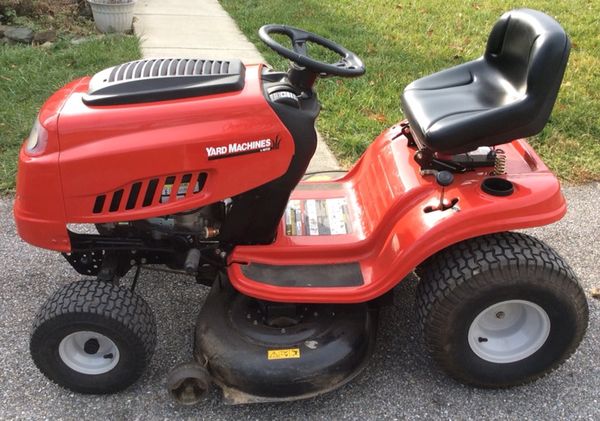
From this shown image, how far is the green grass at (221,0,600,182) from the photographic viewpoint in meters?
4.25

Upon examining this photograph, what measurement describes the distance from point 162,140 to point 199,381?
0.82 meters

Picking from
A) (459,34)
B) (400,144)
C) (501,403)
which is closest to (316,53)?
(459,34)

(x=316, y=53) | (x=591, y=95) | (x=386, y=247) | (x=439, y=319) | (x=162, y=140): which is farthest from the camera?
(x=316, y=53)

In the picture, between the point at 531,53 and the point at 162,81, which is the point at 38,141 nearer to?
the point at 162,81

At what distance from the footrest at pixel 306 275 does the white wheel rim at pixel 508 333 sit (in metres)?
0.47

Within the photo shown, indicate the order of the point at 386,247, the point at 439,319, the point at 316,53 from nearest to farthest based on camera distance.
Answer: the point at 439,319 < the point at 386,247 < the point at 316,53

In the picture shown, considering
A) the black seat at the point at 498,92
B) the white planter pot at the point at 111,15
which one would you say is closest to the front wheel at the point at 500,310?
Answer: the black seat at the point at 498,92

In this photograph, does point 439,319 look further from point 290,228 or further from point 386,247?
point 290,228

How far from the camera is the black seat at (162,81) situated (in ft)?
6.77

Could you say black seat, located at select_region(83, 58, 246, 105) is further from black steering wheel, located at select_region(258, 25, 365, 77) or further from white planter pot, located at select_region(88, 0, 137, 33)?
white planter pot, located at select_region(88, 0, 137, 33)

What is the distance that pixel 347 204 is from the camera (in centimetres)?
268

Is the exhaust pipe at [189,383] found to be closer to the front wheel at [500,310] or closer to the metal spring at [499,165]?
the front wheel at [500,310]

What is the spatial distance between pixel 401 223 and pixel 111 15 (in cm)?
483

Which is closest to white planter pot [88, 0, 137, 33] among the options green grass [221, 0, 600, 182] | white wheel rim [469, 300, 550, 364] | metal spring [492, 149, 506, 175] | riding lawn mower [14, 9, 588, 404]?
green grass [221, 0, 600, 182]
